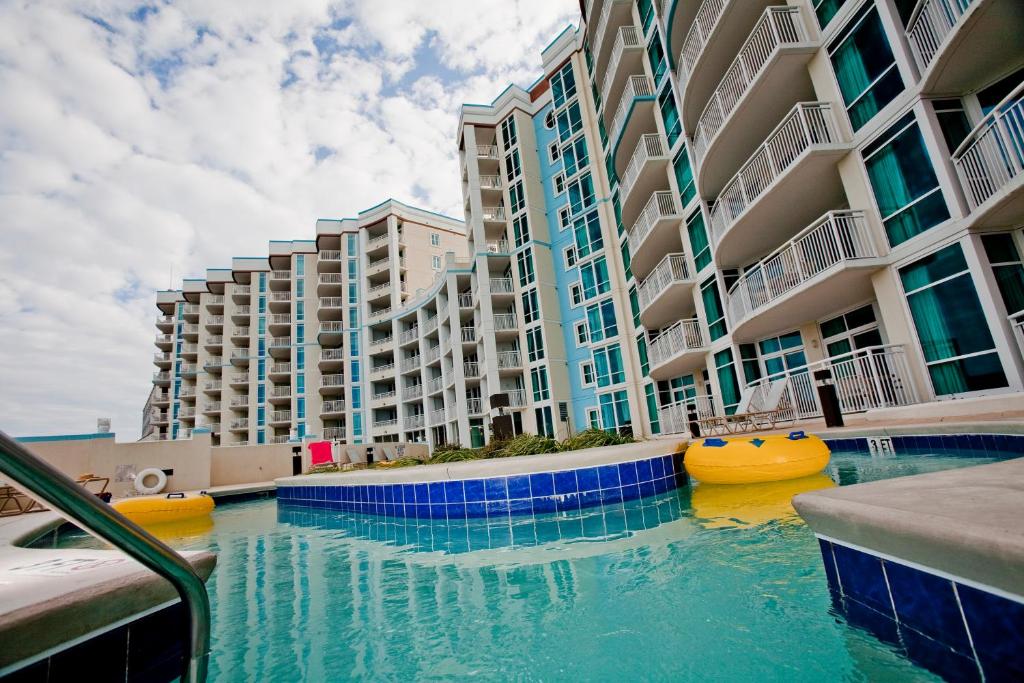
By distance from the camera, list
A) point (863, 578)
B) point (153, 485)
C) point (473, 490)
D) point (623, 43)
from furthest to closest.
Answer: point (623, 43)
point (153, 485)
point (473, 490)
point (863, 578)

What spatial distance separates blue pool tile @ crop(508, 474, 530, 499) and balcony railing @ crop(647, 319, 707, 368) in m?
10.6

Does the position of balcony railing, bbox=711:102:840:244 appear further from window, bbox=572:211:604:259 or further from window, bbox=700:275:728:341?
window, bbox=572:211:604:259

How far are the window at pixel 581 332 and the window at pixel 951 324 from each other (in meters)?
17.6

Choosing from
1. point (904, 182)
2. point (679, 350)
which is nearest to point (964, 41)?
point (904, 182)

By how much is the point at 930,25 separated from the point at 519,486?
10814 mm

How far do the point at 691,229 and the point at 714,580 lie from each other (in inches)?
614

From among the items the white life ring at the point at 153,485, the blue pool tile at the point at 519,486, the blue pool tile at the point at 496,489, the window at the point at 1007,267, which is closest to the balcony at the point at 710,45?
the window at the point at 1007,267

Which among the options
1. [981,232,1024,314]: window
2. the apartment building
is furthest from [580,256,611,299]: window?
[981,232,1024,314]: window

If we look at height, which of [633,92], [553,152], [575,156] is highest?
[553,152]

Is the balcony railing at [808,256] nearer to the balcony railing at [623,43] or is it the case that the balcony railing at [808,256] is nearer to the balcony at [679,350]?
the balcony at [679,350]

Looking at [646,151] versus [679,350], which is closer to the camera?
[679,350]

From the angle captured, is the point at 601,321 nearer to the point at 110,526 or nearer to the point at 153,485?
the point at 153,485

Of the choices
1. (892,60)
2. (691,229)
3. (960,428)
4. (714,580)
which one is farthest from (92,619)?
(691,229)

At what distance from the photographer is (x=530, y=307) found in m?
28.0
